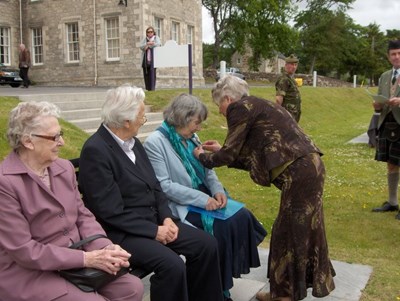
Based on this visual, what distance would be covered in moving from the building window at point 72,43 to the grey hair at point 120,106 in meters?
23.1

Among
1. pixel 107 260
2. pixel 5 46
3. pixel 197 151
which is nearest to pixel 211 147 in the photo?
pixel 197 151

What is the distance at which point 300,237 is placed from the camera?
3.32 meters

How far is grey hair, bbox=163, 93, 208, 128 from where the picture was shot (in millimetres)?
3541

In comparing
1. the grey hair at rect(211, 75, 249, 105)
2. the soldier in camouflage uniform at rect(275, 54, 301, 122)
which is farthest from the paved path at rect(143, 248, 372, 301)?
the soldier in camouflage uniform at rect(275, 54, 301, 122)

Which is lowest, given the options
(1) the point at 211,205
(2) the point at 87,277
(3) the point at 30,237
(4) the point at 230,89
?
(2) the point at 87,277

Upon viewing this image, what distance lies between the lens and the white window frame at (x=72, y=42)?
2498 cm

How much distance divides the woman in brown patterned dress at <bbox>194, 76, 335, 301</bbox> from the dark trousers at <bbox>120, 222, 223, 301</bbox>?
504mm

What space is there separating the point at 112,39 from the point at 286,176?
2178cm

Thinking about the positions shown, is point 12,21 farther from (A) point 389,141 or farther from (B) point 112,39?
(A) point 389,141

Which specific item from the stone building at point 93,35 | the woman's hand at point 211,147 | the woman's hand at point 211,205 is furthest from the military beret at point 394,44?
the stone building at point 93,35

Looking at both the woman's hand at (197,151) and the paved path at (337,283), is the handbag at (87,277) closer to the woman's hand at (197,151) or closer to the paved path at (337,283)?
the paved path at (337,283)

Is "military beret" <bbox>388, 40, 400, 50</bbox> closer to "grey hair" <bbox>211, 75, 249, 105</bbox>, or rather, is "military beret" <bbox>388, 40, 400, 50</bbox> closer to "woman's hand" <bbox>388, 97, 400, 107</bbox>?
"woman's hand" <bbox>388, 97, 400, 107</bbox>

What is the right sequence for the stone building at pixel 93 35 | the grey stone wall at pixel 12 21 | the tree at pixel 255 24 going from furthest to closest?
the tree at pixel 255 24 < the grey stone wall at pixel 12 21 < the stone building at pixel 93 35

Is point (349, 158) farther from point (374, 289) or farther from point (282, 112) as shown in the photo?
point (282, 112)
